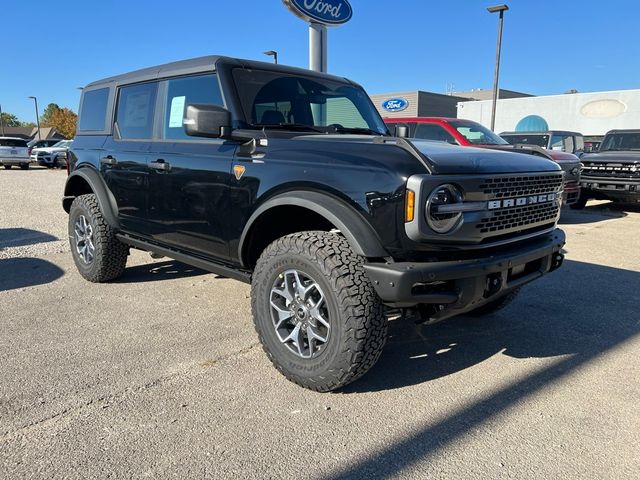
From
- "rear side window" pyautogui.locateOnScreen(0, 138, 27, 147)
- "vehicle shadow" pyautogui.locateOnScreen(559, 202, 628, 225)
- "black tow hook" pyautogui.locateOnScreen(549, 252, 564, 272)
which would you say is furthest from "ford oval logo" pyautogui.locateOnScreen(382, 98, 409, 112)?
"black tow hook" pyautogui.locateOnScreen(549, 252, 564, 272)

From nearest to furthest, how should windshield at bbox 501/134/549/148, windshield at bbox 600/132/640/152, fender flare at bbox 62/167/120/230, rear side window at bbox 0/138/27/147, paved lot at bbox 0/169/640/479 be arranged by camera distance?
paved lot at bbox 0/169/640/479 → fender flare at bbox 62/167/120/230 → windshield at bbox 600/132/640/152 → windshield at bbox 501/134/549/148 → rear side window at bbox 0/138/27/147

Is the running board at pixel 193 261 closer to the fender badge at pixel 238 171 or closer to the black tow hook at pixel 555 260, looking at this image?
the fender badge at pixel 238 171

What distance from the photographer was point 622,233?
8391mm

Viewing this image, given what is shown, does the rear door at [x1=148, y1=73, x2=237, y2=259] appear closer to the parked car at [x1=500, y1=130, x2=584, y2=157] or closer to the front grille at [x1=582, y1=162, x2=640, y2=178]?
the front grille at [x1=582, y1=162, x2=640, y2=178]

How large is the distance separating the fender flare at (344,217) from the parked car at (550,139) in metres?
10.9

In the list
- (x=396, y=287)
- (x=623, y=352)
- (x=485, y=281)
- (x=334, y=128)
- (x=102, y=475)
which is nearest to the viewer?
(x=102, y=475)

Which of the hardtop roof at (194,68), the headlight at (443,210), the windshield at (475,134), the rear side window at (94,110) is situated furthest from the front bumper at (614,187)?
the rear side window at (94,110)

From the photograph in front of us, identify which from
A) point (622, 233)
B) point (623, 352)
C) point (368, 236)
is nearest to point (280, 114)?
point (368, 236)

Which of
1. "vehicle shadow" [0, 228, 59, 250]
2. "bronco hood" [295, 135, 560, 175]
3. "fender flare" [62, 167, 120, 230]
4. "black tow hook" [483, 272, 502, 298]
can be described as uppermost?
"bronco hood" [295, 135, 560, 175]

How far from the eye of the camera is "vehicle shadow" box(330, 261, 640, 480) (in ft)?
7.99

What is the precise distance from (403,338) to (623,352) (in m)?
1.54

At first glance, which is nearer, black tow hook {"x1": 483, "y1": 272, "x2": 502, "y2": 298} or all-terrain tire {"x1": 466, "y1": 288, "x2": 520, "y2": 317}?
black tow hook {"x1": 483, "y1": 272, "x2": 502, "y2": 298}

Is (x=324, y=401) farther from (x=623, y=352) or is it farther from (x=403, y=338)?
(x=623, y=352)

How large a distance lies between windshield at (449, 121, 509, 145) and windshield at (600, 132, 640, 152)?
14.5 ft
